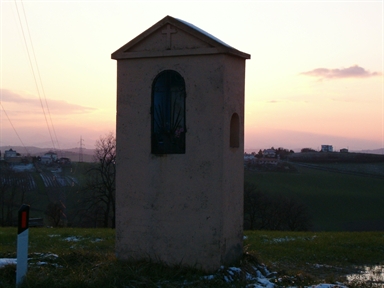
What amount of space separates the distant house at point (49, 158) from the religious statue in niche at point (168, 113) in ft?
180

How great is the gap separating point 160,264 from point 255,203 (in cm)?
3387

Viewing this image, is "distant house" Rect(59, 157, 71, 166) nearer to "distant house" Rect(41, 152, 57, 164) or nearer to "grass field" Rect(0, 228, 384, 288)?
"distant house" Rect(41, 152, 57, 164)

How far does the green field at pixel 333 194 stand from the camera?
50.0 meters

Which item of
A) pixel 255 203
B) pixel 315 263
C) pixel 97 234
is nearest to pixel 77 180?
pixel 255 203

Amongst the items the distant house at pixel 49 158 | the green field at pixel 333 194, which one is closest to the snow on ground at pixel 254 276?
the green field at pixel 333 194

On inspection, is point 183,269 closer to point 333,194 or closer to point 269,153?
point 333,194

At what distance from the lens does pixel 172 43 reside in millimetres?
8914

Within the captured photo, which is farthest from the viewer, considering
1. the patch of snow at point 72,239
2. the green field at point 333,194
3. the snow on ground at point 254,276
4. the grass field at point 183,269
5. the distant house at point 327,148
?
the distant house at point 327,148

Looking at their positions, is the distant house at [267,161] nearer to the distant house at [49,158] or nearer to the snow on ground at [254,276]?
the distant house at [49,158]

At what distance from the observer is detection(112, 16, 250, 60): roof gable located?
8.63 m

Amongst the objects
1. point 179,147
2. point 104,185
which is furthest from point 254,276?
point 104,185

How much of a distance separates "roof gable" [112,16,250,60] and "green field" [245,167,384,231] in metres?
38.4

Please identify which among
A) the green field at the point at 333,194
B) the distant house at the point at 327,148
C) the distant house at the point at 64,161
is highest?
the distant house at the point at 327,148

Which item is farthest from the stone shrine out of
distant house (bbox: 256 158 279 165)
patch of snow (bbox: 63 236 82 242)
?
distant house (bbox: 256 158 279 165)
